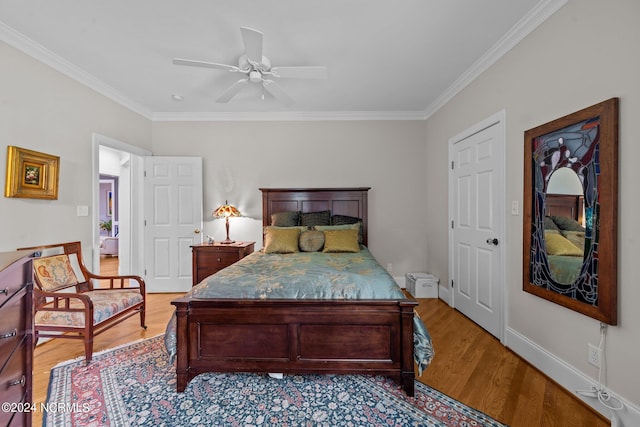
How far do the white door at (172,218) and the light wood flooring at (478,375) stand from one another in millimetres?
1013

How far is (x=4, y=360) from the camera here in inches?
33.4

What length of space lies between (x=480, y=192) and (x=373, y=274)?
1.66 meters

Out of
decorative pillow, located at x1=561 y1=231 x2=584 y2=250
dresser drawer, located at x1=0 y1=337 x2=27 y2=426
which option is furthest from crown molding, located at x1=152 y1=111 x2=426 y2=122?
dresser drawer, located at x1=0 y1=337 x2=27 y2=426

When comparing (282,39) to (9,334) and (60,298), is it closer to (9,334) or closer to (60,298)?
(9,334)

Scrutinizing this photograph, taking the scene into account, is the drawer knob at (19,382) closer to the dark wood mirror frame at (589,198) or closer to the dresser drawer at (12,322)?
the dresser drawer at (12,322)

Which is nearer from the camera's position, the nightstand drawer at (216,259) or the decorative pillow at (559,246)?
the decorative pillow at (559,246)

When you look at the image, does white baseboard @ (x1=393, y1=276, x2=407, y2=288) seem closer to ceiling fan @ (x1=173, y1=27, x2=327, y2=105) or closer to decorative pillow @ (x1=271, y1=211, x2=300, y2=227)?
decorative pillow @ (x1=271, y1=211, x2=300, y2=227)

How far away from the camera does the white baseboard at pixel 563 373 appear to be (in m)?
1.48

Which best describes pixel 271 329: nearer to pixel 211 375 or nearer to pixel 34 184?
pixel 211 375

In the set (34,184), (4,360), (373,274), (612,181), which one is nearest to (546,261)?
(612,181)

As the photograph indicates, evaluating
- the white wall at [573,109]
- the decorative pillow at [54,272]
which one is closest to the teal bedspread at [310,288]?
the white wall at [573,109]

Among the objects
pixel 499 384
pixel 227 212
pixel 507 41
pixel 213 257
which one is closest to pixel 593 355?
pixel 499 384

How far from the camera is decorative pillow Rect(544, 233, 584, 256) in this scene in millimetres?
1787

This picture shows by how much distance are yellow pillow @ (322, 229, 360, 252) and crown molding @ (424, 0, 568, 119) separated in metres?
2.10
